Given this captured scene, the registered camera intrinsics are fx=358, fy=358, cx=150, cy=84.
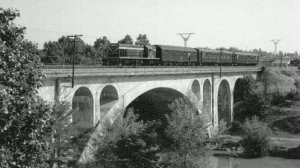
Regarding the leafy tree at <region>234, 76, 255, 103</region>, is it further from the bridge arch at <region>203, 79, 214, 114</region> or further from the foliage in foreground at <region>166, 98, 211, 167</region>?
the foliage in foreground at <region>166, 98, 211, 167</region>

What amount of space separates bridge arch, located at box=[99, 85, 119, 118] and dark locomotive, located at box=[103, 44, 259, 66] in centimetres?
1114

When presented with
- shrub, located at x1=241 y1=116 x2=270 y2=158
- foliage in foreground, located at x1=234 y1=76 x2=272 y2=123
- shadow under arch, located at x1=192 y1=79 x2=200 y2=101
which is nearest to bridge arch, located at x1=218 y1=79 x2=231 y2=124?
foliage in foreground, located at x1=234 y1=76 x2=272 y2=123

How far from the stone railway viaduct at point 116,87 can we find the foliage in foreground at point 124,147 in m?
1.20

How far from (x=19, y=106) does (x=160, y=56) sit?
35.4m

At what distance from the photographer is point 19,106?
11.2m

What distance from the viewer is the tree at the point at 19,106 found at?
1082 centimetres

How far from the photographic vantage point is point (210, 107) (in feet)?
164

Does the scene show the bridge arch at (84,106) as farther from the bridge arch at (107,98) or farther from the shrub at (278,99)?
the shrub at (278,99)

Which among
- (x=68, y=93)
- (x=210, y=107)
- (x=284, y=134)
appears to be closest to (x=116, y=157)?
(x=68, y=93)

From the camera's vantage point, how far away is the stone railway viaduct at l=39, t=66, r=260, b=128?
22.8 m

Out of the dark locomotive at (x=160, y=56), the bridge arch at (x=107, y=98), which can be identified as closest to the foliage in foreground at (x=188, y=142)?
the bridge arch at (x=107, y=98)

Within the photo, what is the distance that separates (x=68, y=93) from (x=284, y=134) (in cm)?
3907

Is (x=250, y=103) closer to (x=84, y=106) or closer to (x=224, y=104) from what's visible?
(x=224, y=104)

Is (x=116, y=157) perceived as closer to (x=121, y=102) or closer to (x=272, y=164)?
(x=121, y=102)
